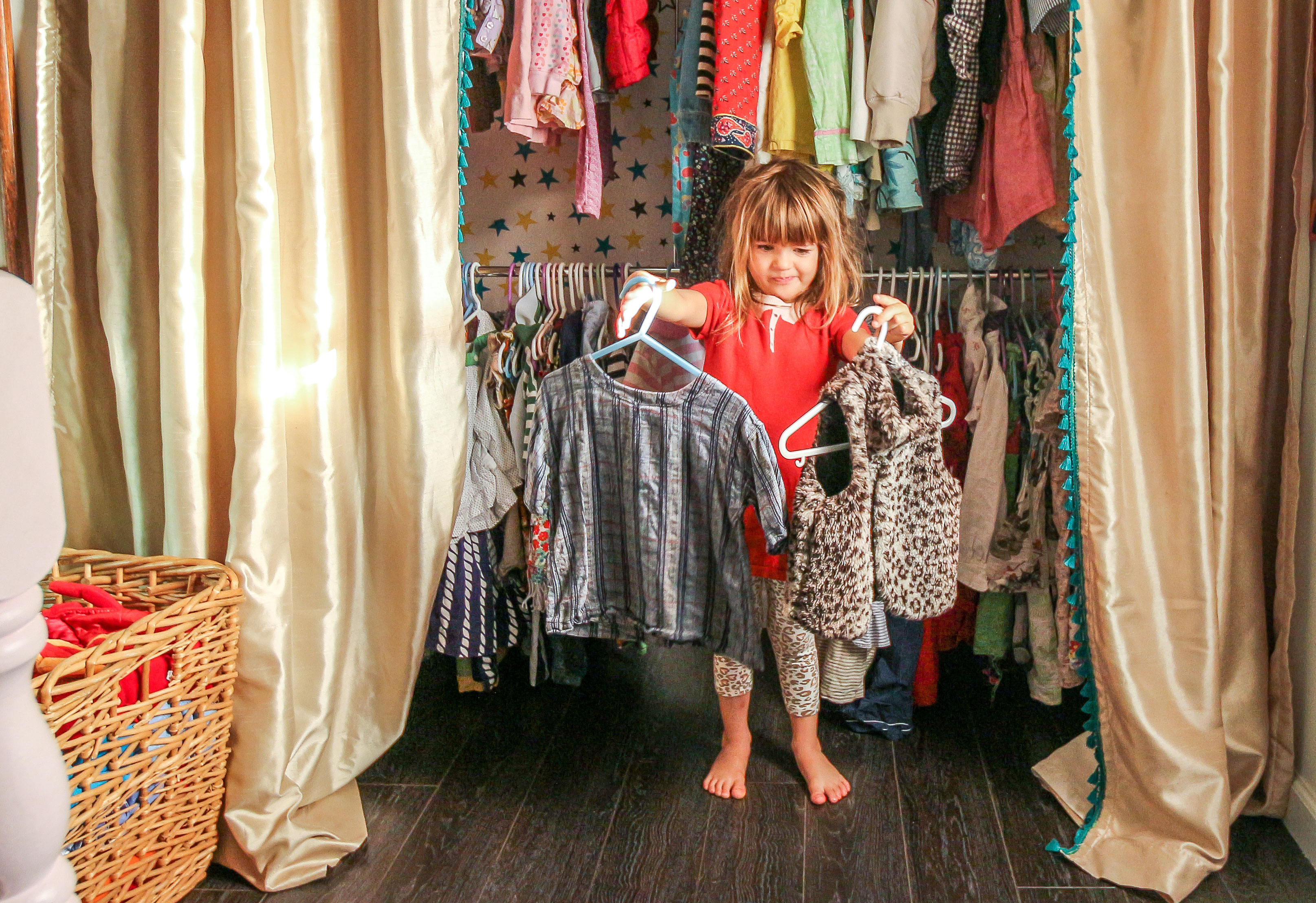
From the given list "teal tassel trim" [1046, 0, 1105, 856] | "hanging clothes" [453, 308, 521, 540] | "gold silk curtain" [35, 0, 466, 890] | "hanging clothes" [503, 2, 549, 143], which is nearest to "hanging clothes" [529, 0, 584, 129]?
"hanging clothes" [503, 2, 549, 143]

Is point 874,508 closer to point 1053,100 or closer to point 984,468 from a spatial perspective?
point 984,468

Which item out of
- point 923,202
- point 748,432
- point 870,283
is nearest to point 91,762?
point 748,432

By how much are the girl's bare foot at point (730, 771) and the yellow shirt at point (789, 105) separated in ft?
4.04

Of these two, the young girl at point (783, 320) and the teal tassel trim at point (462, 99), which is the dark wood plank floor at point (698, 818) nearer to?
the young girl at point (783, 320)

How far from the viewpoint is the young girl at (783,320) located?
5.35ft

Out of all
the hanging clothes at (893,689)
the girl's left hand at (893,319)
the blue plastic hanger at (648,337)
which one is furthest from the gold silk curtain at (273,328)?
the hanging clothes at (893,689)

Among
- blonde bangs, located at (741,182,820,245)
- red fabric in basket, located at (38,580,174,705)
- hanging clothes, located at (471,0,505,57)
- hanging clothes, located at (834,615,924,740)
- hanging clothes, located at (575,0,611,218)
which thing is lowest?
hanging clothes, located at (834,615,924,740)

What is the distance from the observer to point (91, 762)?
4.00ft

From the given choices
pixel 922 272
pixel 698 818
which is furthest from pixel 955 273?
pixel 698 818

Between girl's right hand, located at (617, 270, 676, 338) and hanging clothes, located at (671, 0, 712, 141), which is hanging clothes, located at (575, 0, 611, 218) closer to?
hanging clothes, located at (671, 0, 712, 141)

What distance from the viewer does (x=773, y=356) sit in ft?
5.57

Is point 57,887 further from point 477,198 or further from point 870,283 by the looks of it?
point 477,198

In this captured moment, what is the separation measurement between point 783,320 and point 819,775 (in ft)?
2.90

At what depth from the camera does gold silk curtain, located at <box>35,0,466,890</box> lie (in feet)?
4.89
